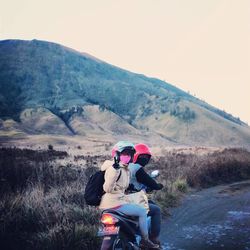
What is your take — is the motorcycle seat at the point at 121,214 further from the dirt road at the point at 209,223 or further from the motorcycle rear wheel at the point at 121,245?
the dirt road at the point at 209,223

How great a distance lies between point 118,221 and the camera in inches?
214

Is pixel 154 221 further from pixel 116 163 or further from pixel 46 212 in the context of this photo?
pixel 46 212

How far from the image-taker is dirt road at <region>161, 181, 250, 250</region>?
8.25m

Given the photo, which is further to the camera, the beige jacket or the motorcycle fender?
the beige jacket

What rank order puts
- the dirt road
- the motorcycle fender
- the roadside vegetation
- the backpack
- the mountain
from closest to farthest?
the motorcycle fender < the backpack < the roadside vegetation < the dirt road < the mountain

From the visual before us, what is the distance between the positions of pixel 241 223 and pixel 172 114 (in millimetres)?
106477

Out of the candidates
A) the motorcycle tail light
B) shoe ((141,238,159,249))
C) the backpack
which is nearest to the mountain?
shoe ((141,238,159,249))

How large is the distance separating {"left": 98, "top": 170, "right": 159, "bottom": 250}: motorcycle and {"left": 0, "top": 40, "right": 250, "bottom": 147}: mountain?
242 ft

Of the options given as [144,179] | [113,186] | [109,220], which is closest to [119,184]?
[113,186]

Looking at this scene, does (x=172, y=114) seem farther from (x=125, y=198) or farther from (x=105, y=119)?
(x=125, y=198)

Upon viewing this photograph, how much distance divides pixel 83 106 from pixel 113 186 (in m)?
104

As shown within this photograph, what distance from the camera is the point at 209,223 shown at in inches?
402

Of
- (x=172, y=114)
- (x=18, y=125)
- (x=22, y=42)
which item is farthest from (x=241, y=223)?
(x=22, y=42)

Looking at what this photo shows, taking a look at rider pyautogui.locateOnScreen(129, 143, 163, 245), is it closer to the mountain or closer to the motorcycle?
the motorcycle
